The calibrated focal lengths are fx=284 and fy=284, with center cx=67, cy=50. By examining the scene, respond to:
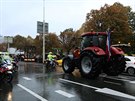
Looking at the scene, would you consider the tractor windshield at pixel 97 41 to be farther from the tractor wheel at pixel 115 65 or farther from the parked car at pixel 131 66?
the parked car at pixel 131 66

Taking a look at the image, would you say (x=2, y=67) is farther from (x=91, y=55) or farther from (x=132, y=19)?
(x=132, y=19)

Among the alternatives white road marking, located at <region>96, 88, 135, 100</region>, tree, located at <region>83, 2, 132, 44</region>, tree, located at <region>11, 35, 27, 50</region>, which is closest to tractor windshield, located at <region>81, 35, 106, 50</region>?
white road marking, located at <region>96, 88, 135, 100</region>

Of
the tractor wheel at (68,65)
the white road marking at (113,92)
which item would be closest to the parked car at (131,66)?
the tractor wheel at (68,65)

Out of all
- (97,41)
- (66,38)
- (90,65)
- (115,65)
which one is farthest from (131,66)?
(66,38)

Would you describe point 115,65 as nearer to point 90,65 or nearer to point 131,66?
point 90,65

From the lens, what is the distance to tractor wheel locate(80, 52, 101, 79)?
14.9 meters

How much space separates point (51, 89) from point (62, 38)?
66785mm

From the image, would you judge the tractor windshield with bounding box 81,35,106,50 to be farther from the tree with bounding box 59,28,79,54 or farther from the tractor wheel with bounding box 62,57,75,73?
the tree with bounding box 59,28,79,54

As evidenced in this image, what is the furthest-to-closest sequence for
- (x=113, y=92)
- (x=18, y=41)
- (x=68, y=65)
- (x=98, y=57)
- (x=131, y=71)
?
(x=18, y=41) → (x=131, y=71) → (x=68, y=65) → (x=98, y=57) → (x=113, y=92)

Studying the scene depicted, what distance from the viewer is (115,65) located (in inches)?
642

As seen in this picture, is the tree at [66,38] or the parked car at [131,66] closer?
the parked car at [131,66]

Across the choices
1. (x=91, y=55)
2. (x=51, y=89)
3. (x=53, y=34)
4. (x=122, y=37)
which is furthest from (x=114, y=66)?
(x=53, y=34)

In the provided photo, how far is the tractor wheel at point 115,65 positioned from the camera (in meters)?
16.0

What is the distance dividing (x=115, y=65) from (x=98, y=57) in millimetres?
1787
